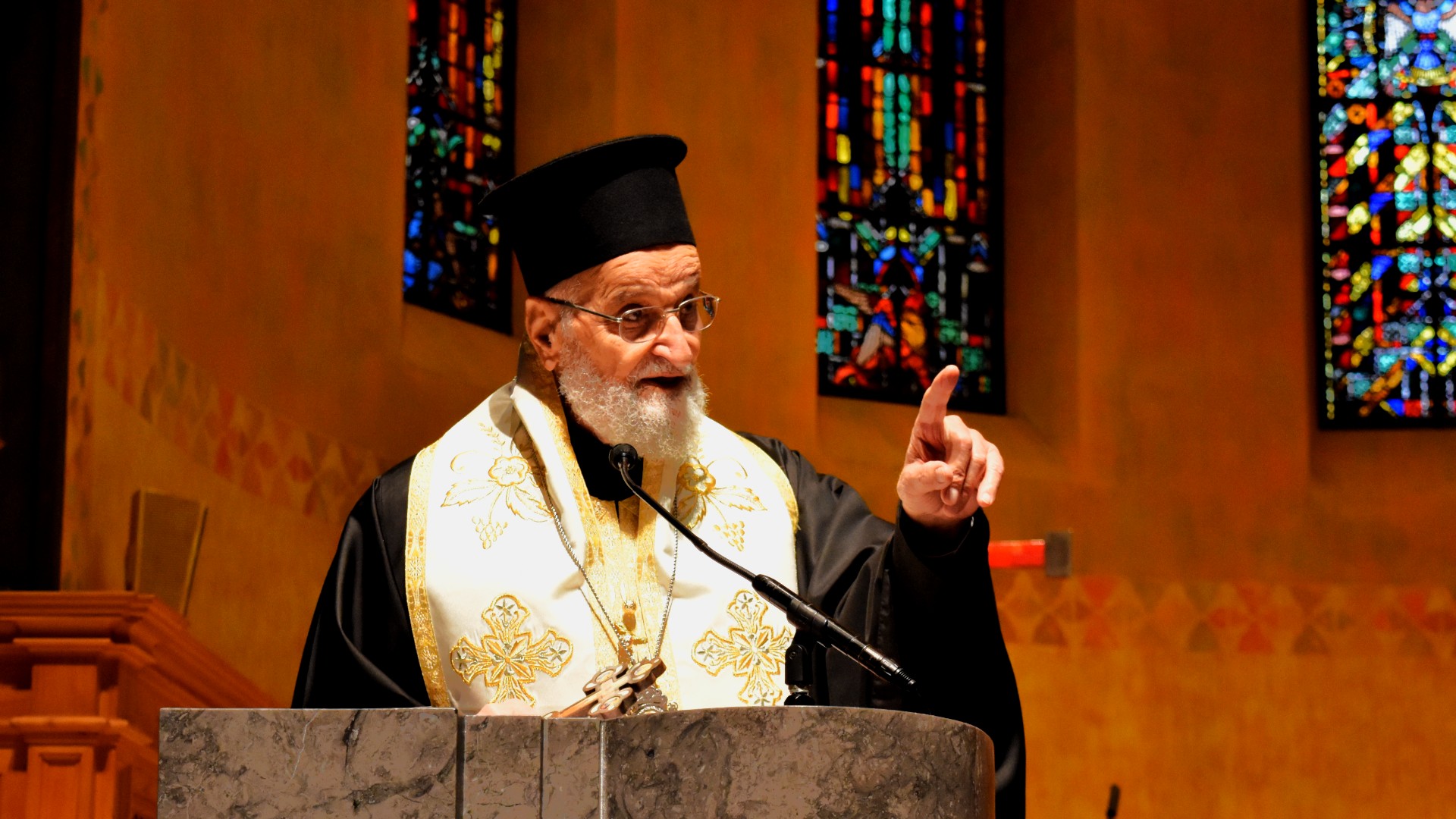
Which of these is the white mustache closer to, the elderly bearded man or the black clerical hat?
the elderly bearded man

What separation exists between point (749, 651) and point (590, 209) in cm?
95

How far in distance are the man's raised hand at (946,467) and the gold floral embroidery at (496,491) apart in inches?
37.4

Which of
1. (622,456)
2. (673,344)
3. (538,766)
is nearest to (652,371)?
(673,344)

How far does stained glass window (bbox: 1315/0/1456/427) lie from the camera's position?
984 cm

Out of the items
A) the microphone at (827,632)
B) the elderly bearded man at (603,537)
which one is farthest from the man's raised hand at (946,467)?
the microphone at (827,632)

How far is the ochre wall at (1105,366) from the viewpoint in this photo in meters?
7.45

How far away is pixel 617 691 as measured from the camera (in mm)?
3008

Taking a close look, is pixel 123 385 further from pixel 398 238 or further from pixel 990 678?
pixel 990 678

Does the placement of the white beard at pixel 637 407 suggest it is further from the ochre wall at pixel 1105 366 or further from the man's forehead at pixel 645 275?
the ochre wall at pixel 1105 366

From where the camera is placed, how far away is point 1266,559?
30.5 feet

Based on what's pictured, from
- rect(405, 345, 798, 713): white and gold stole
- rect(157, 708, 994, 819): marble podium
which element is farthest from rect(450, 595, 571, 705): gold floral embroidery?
rect(157, 708, 994, 819): marble podium

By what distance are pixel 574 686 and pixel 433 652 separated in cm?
28

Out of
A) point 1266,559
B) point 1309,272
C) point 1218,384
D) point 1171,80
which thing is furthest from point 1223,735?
point 1171,80

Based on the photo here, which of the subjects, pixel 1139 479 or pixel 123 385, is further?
pixel 1139 479
